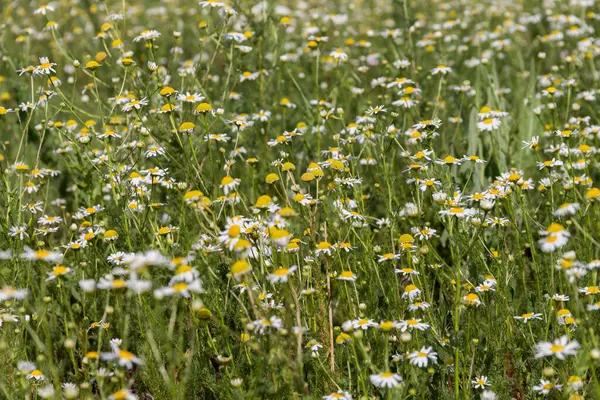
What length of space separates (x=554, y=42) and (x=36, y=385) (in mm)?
4883

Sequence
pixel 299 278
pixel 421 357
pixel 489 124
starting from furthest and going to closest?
pixel 489 124
pixel 299 278
pixel 421 357

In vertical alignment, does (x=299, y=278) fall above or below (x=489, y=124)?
below

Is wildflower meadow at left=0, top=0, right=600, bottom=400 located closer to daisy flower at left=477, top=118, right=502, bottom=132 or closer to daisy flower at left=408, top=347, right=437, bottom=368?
daisy flower at left=408, top=347, right=437, bottom=368

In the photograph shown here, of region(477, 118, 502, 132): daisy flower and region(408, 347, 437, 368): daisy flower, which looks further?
region(477, 118, 502, 132): daisy flower

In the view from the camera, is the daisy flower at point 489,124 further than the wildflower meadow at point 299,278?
Yes

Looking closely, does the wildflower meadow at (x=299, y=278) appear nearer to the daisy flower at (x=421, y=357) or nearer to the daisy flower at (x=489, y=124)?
the daisy flower at (x=421, y=357)

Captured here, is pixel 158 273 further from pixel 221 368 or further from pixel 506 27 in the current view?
pixel 506 27

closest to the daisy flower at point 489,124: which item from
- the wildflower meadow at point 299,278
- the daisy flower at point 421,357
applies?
the wildflower meadow at point 299,278

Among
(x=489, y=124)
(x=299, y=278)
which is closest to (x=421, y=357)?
(x=299, y=278)

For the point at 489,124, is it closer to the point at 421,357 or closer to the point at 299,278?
the point at 299,278

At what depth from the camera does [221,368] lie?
2.49m

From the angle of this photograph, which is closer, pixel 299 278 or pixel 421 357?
pixel 421 357

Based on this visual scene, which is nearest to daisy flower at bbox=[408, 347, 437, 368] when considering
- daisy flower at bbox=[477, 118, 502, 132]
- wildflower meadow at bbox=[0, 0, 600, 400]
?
wildflower meadow at bbox=[0, 0, 600, 400]

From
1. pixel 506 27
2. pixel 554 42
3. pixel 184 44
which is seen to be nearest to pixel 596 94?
pixel 554 42
